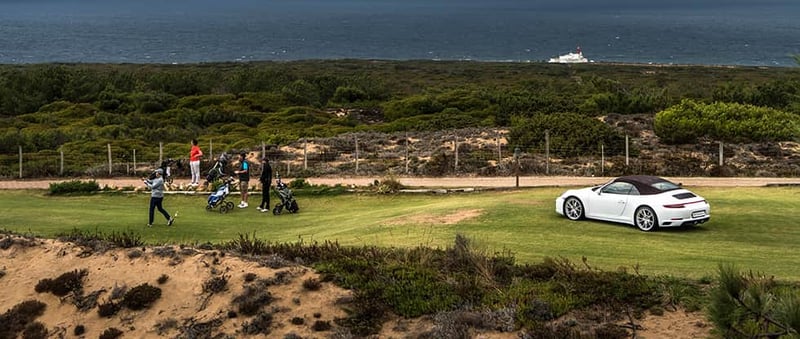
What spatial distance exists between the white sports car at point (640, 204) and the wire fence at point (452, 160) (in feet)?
35.8

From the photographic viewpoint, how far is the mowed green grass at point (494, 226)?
15289 millimetres

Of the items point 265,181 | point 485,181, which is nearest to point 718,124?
point 485,181

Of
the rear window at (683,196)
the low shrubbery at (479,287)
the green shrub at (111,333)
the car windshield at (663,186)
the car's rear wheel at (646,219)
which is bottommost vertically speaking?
the green shrub at (111,333)

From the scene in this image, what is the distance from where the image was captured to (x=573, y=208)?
64.4ft

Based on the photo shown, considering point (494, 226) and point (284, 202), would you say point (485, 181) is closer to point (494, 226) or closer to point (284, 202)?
point (284, 202)

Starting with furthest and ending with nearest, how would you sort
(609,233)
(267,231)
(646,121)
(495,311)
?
(646,121) → (267,231) → (609,233) → (495,311)

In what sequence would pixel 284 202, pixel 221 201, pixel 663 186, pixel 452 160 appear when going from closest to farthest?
pixel 663 186 < pixel 284 202 < pixel 221 201 < pixel 452 160

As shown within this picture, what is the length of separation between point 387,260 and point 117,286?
5136 millimetres

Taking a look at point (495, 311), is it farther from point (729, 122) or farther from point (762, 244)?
point (729, 122)

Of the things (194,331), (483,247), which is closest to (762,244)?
→ (483,247)

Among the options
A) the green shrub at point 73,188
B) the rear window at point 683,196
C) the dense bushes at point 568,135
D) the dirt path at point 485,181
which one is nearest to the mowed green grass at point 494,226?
the rear window at point 683,196

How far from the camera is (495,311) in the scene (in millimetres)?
12195

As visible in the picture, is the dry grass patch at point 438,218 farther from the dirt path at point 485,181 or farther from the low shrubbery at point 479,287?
the dirt path at point 485,181

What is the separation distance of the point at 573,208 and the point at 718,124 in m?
26.2
